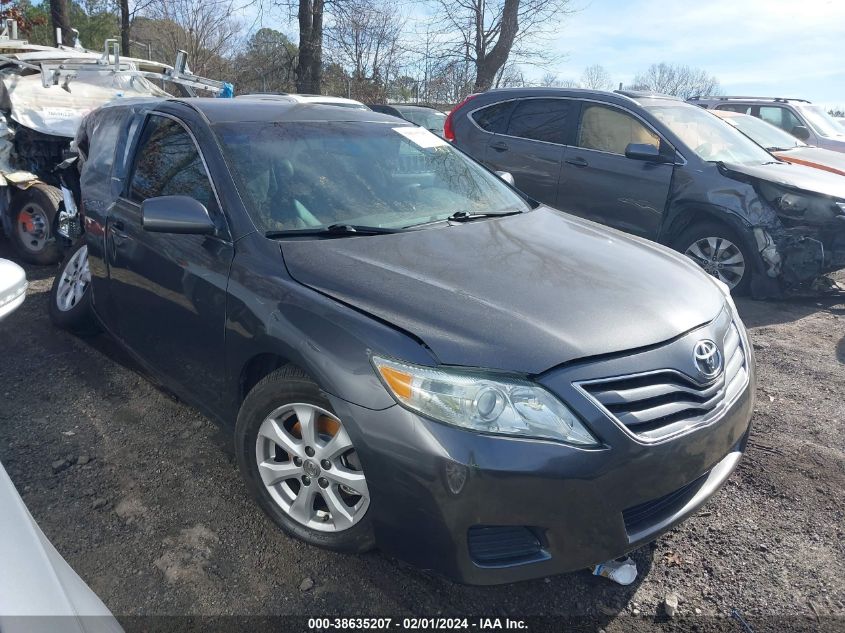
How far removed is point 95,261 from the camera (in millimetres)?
3838

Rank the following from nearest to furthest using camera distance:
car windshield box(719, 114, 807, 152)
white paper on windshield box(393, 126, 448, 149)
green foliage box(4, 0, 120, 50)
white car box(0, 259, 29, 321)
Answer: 1. white car box(0, 259, 29, 321)
2. white paper on windshield box(393, 126, 448, 149)
3. car windshield box(719, 114, 807, 152)
4. green foliage box(4, 0, 120, 50)

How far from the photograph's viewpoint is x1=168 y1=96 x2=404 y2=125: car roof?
3.27 m

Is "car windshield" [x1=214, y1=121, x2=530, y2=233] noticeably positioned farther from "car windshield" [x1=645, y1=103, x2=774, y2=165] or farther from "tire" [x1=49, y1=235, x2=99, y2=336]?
"car windshield" [x1=645, y1=103, x2=774, y2=165]

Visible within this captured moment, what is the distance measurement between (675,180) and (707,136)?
888 millimetres

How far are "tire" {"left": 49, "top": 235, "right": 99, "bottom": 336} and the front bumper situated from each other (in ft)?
10.1

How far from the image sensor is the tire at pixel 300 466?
2314 millimetres

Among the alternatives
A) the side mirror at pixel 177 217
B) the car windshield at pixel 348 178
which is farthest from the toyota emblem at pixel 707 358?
the side mirror at pixel 177 217

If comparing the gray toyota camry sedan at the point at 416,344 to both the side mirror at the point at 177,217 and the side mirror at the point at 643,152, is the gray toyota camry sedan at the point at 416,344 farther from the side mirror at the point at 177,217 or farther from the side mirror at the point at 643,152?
the side mirror at the point at 643,152

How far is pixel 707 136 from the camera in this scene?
651 centimetres

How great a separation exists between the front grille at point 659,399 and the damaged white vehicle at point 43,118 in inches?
209

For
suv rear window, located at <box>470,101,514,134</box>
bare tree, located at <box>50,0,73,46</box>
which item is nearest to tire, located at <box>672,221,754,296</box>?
suv rear window, located at <box>470,101,514,134</box>

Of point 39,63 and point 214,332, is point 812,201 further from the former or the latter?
point 39,63

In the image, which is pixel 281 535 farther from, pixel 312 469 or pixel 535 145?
pixel 535 145

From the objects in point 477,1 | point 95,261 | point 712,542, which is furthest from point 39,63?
point 477,1
